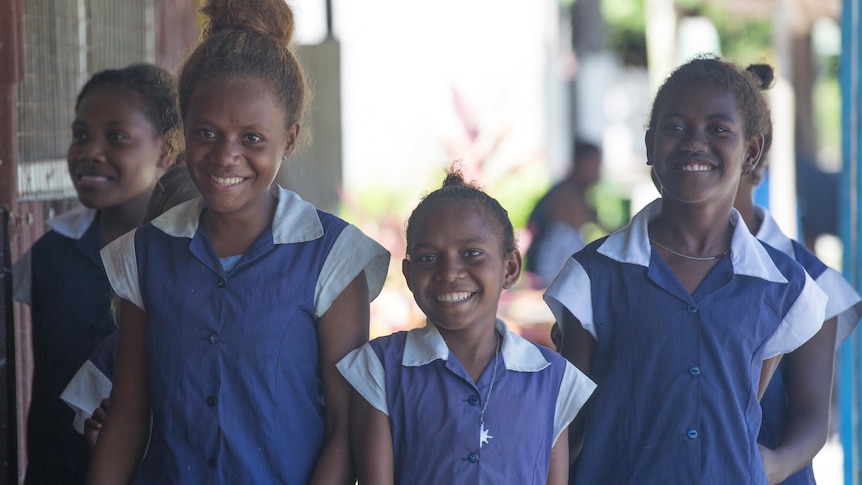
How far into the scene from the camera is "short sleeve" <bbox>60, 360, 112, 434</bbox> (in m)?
2.48

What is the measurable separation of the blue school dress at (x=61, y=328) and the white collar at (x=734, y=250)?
4.22ft

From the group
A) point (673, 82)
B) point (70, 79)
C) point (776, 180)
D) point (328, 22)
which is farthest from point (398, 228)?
point (776, 180)

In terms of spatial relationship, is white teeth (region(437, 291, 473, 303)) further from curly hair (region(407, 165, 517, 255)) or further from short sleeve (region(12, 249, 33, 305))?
short sleeve (region(12, 249, 33, 305))

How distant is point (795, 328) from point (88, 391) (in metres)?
1.58

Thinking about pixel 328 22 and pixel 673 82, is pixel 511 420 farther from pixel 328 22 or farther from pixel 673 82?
pixel 328 22

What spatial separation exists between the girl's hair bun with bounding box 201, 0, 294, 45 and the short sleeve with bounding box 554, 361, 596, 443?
0.93m

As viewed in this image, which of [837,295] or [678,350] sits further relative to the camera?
[837,295]

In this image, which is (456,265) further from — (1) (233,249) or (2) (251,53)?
(2) (251,53)

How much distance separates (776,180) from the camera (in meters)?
7.98

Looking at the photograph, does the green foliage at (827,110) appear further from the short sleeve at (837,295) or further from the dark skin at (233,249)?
the dark skin at (233,249)

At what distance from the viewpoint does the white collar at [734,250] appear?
226 centimetres

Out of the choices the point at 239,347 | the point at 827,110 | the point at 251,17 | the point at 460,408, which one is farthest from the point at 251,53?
the point at 827,110

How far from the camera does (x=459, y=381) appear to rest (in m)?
2.15

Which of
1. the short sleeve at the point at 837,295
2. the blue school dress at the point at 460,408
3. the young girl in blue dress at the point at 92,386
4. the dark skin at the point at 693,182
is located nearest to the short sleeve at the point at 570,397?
the blue school dress at the point at 460,408
